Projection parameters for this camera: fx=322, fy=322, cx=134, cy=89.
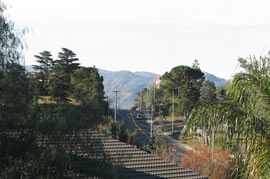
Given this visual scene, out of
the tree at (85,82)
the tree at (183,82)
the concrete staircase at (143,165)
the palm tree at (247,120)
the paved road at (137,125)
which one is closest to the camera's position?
the palm tree at (247,120)

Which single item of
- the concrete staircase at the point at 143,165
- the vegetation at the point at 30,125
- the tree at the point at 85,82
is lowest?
the concrete staircase at the point at 143,165

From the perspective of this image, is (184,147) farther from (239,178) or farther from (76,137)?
(239,178)

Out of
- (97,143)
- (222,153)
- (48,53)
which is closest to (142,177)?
(222,153)

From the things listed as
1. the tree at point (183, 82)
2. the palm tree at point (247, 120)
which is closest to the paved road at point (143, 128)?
the tree at point (183, 82)

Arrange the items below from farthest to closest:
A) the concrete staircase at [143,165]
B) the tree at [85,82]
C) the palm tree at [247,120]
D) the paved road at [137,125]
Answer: the paved road at [137,125] → the tree at [85,82] → the concrete staircase at [143,165] → the palm tree at [247,120]

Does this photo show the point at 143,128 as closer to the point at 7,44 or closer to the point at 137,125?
the point at 137,125

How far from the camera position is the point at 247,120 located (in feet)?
19.5

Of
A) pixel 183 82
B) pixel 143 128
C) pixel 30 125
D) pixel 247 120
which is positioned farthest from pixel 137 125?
pixel 247 120

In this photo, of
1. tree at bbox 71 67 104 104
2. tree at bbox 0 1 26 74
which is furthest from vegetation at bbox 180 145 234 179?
tree at bbox 71 67 104 104

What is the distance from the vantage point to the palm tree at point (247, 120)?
584 centimetres

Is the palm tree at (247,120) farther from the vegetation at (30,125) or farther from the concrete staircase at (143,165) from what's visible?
the concrete staircase at (143,165)

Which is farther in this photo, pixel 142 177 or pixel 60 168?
pixel 142 177

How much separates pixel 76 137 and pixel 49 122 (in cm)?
198

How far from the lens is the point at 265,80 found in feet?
20.3
